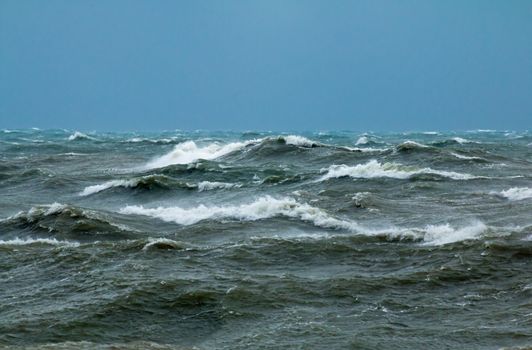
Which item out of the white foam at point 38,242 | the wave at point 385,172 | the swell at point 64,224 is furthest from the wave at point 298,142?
the white foam at point 38,242

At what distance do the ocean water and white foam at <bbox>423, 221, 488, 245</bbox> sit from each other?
5 centimetres

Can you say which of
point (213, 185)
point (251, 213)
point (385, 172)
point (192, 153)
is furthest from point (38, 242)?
point (192, 153)

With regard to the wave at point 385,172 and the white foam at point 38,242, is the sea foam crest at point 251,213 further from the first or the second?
the wave at point 385,172

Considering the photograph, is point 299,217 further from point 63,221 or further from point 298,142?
point 298,142

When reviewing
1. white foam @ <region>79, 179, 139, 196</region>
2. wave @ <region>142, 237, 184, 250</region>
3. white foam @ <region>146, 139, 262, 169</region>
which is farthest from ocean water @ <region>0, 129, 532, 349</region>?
white foam @ <region>146, 139, 262, 169</region>

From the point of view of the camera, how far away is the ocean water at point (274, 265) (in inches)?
421

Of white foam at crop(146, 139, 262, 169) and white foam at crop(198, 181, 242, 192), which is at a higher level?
white foam at crop(198, 181, 242, 192)

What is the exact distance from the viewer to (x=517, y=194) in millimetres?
23469

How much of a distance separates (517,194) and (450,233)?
25.4 ft

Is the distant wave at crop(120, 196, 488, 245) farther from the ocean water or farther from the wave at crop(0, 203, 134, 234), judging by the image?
the wave at crop(0, 203, 134, 234)

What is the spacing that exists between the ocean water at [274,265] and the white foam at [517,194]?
8 centimetres

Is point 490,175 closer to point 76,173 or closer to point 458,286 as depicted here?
point 458,286

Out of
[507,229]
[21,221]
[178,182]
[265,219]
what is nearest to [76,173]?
[178,182]

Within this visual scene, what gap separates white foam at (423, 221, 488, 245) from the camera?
53.7ft
